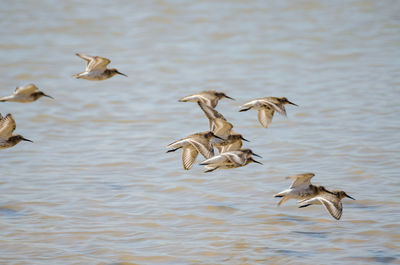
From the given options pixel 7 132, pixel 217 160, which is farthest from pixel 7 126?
pixel 217 160

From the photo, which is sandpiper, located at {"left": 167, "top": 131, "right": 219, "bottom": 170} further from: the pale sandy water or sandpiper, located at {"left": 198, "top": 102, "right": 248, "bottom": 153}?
the pale sandy water

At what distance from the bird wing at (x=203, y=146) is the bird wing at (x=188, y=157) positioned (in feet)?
1.59

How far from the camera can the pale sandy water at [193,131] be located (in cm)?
932

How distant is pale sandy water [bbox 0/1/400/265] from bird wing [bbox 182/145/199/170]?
793mm

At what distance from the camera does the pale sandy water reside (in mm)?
9320

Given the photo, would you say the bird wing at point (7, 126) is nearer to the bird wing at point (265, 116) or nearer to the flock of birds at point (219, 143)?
the flock of birds at point (219, 143)

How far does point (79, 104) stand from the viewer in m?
16.5

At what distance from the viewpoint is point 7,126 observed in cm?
933

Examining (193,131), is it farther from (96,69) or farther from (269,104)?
(269,104)

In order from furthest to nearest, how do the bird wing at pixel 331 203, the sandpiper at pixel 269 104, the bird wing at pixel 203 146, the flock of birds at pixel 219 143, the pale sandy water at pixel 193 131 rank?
the sandpiper at pixel 269 104, the pale sandy water at pixel 193 131, the bird wing at pixel 203 146, the flock of birds at pixel 219 143, the bird wing at pixel 331 203

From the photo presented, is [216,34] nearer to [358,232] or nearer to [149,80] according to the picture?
[149,80]

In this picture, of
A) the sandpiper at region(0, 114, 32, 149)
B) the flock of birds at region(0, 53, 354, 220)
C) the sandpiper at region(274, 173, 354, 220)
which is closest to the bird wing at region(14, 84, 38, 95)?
the flock of birds at region(0, 53, 354, 220)

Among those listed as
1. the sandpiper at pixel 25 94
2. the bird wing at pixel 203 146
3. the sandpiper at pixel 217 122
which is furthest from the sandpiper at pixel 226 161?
the sandpiper at pixel 25 94

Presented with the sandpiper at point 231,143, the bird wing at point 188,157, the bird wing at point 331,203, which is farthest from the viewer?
the bird wing at point 188,157
